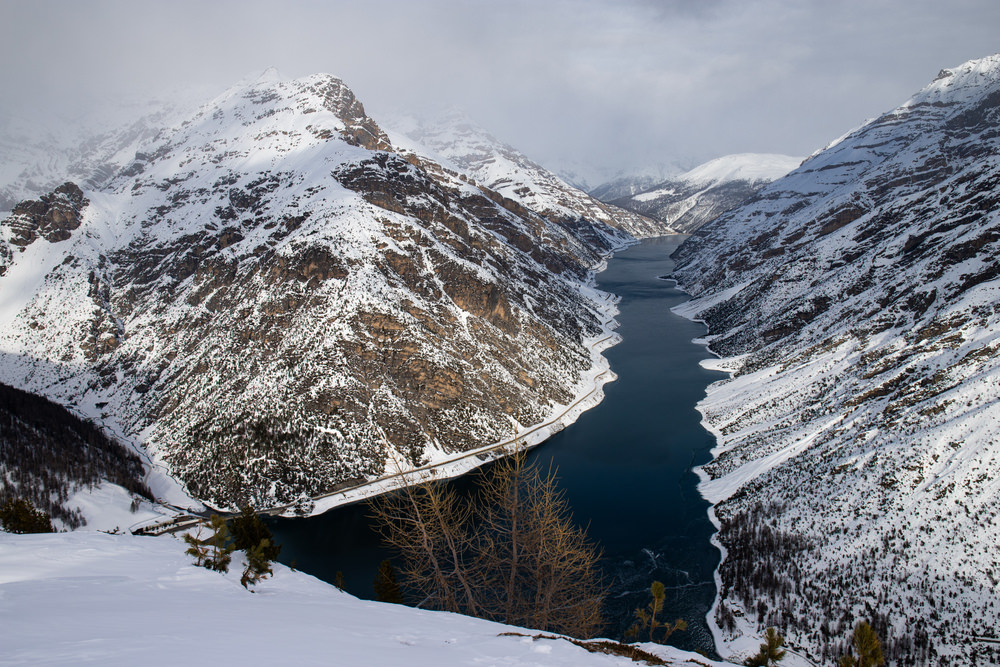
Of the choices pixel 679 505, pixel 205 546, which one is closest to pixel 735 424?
pixel 679 505

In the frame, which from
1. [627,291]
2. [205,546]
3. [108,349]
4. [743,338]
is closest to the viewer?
[205,546]

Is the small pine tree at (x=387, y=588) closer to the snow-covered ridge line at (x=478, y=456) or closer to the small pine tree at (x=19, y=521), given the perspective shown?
the snow-covered ridge line at (x=478, y=456)

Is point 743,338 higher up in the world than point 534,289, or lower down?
lower down

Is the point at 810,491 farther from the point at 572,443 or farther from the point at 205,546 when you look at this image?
the point at 205,546

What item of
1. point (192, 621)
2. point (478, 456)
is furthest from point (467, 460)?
point (192, 621)

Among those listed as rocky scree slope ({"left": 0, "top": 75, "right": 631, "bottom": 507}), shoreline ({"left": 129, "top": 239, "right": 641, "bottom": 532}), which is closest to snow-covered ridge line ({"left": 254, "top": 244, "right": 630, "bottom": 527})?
shoreline ({"left": 129, "top": 239, "right": 641, "bottom": 532})

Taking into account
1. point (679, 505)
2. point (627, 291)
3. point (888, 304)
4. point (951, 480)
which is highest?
point (627, 291)

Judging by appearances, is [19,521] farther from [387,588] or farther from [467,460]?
[467,460]
